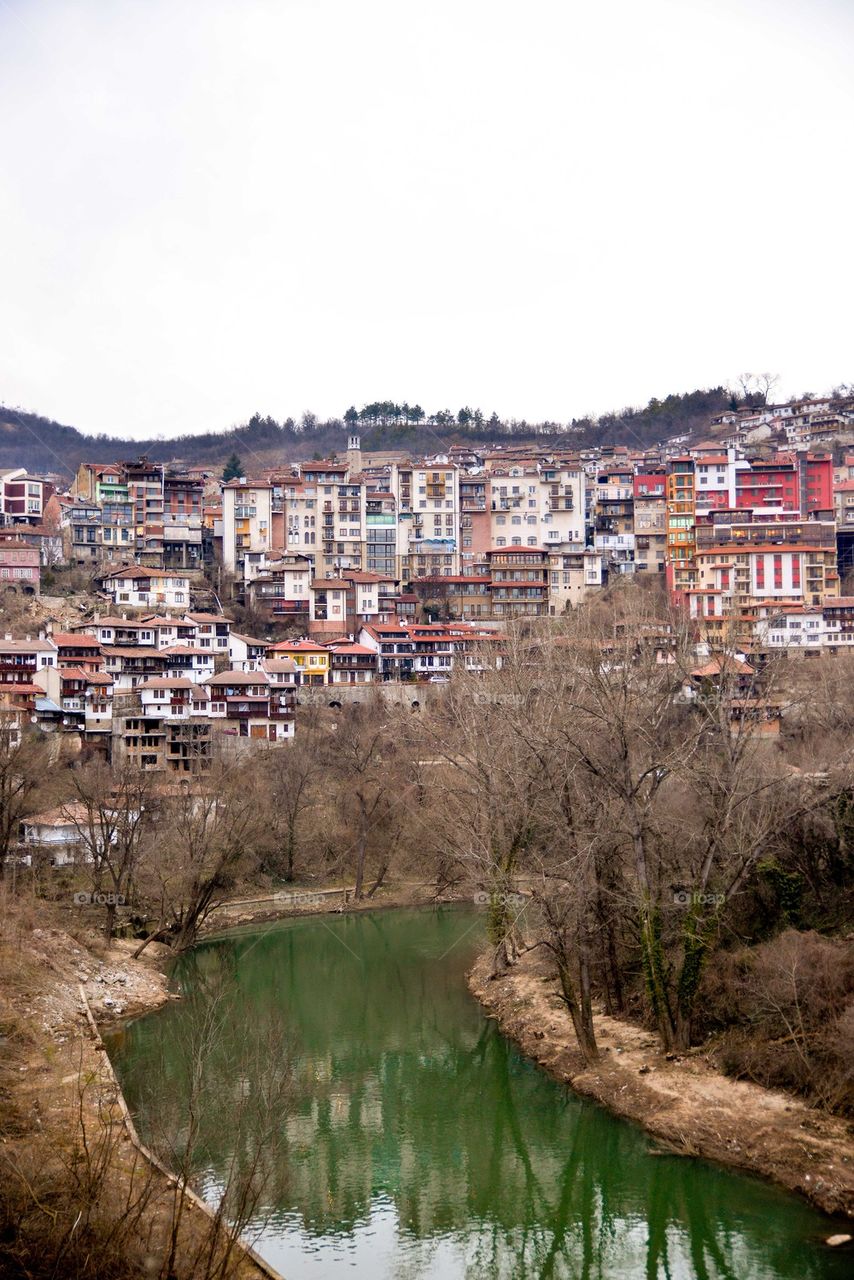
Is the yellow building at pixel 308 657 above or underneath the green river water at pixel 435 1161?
above

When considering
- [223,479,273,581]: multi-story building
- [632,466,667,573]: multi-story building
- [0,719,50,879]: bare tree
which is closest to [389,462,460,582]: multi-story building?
[223,479,273,581]: multi-story building

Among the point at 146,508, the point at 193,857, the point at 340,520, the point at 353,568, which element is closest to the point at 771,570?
the point at 353,568

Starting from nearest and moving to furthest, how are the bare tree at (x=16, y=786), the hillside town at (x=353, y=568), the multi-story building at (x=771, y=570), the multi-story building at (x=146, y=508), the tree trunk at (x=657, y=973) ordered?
the tree trunk at (x=657, y=973) → the bare tree at (x=16, y=786) → the hillside town at (x=353, y=568) → the multi-story building at (x=771, y=570) → the multi-story building at (x=146, y=508)

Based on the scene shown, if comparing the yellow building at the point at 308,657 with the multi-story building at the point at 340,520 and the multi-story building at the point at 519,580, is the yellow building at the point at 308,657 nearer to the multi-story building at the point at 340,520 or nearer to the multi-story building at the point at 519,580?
the multi-story building at the point at 519,580

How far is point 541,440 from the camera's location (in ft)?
312

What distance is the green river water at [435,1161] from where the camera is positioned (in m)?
12.0

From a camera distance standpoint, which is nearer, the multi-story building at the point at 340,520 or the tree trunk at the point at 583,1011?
the tree trunk at the point at 583,1011

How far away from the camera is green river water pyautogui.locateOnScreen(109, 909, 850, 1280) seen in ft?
39.5

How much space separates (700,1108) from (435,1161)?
3437 mm

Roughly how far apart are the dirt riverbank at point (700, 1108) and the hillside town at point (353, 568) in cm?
2356

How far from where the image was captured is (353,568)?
201ft

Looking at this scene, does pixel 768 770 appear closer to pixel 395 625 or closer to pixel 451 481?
pixel 395 625

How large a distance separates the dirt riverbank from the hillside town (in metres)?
23.6

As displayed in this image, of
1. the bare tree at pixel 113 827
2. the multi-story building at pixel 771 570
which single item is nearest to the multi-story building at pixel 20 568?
the bare tree at pixel 113 827
